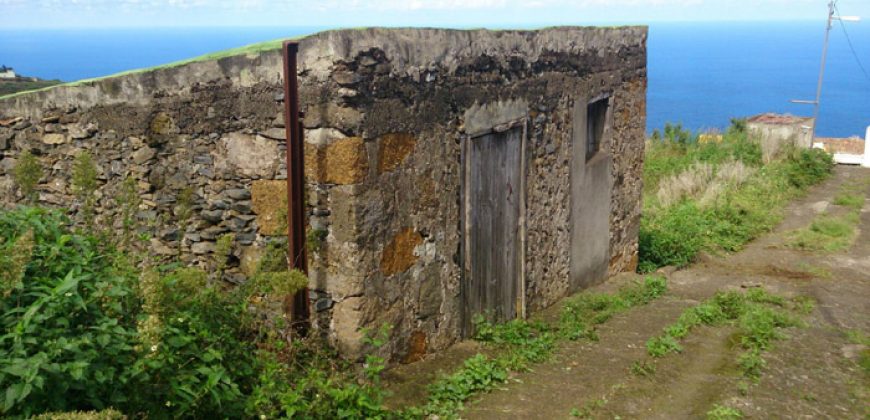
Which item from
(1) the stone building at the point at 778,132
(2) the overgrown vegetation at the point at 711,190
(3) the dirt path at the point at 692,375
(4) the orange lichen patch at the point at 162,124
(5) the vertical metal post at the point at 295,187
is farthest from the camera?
(1) the stone building at the point at 778,132

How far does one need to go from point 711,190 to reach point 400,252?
1074 centimetres

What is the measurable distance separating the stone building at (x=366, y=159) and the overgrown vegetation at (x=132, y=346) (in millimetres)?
641

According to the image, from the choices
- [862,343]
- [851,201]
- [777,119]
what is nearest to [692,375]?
[862,343]

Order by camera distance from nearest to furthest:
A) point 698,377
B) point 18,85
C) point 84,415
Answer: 1. point 84,415
2. point 698,377
3. point 18,85

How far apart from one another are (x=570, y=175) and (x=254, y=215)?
378cm

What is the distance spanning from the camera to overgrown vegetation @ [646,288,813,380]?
6676 mm

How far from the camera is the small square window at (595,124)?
8.84 meters

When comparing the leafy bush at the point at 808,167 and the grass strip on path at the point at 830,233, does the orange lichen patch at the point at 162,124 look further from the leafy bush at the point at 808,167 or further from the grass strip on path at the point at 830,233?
the leafy bush at the point at 808,167

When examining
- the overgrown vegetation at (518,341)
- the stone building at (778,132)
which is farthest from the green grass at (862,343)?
the stone building at (778,132)

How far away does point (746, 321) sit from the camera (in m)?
7.62

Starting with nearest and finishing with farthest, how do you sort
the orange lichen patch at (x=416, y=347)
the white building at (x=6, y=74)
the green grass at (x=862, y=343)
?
the orange lichen patch at (x=416, y=347), the green grass at (x=862, y=343), the white building at (x=6, y=74)

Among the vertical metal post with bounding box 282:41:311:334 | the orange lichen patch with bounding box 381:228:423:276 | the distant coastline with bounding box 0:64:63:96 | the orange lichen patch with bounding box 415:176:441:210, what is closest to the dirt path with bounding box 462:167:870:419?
the orange lichen patch with bounding box 381:228:423:276

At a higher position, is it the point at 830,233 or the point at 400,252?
the point at 400,252

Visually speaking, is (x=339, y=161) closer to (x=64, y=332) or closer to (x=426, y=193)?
(x=426, y=193)
